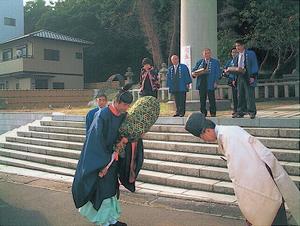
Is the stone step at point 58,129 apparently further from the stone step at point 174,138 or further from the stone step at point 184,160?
the stone step at point 184,160

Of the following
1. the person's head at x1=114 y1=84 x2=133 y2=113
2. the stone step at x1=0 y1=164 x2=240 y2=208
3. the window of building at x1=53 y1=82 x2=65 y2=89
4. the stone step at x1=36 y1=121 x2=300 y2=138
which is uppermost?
the window of building at x1=53 y1=82 x2=65 y2=89

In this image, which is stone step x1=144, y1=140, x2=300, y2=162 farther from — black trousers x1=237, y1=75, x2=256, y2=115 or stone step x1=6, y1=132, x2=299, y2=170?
black trousers x1=237, y1=75, x2=256, y2=115

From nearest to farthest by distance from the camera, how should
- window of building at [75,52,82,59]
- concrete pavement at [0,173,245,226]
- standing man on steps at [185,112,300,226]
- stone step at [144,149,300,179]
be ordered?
1. standing man on steps at [185,112,300,226]
2. concrete pavement at [0,173,245,226]
3. stone step at [144,149,300,179]
4. window of building at [75,52,82,59]

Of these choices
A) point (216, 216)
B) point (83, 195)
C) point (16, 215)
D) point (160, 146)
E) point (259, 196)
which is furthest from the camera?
point (160, 146)

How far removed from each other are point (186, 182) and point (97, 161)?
2.70 m

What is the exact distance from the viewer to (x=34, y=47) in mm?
29750

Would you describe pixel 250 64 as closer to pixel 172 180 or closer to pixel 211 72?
pixel 211 72

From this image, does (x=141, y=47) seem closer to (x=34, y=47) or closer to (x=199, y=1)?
(x=199, y=1)

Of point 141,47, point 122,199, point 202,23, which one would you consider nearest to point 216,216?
point 122,199

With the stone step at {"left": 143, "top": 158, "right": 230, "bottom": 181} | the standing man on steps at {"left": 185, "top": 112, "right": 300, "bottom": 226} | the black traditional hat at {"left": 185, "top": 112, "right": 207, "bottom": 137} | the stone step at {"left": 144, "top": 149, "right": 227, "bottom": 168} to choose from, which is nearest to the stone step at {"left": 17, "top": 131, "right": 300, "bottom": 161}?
the stone step at {"left": 144, "top": 149, "right": 227, "bottom": 168}

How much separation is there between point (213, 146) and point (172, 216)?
2362 mm

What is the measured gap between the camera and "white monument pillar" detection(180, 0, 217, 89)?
38.5 feet

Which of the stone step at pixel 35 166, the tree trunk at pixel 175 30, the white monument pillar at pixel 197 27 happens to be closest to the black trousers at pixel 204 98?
the white monument pillar at pixel 197 27

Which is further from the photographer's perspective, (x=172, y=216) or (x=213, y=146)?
(x=213, y=146)
